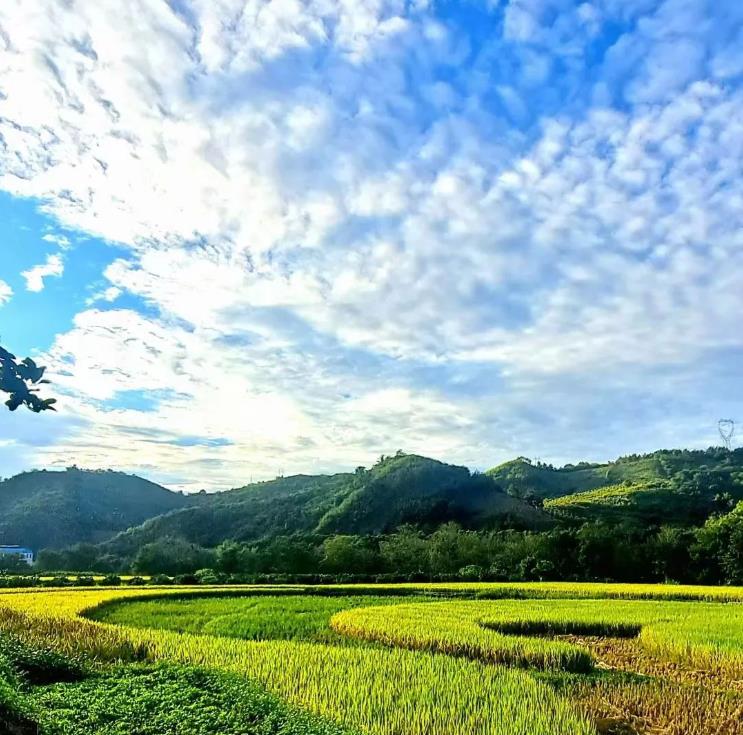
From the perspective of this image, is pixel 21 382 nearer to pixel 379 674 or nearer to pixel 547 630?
pixel 379 674

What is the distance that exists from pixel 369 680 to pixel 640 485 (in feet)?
329

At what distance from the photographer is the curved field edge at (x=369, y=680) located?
6.72 metres

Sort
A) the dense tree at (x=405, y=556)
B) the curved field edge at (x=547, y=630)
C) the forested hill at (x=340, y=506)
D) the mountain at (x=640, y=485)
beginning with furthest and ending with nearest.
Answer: the mountain at (x=640, y=485), the forested hill at (x=340, y=506), the dense tree at (x=405, y=556), the curved field edge at (x=547, y=630)

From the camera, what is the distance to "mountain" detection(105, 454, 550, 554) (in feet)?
239

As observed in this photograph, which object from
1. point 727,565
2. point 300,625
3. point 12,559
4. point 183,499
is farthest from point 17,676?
point 183,499

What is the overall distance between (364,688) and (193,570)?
133ft

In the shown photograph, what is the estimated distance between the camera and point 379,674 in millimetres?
8750

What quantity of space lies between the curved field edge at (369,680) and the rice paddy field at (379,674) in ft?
0.09

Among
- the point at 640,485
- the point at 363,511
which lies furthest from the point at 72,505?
the point at 640,485

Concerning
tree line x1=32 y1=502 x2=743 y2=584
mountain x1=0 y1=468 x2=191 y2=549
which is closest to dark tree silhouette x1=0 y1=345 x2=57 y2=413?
tree line x1=32 y1=502 x2=743 y2=584

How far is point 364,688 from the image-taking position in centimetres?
786

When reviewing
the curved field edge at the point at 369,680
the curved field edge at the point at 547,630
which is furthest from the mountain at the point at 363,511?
the curved field edge at the point at 369,680

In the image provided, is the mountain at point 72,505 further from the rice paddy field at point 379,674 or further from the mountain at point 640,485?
the rice paddy field at point 379,674

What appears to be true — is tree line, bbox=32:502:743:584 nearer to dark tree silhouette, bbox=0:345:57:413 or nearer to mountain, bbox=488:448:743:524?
mountain, bbox=488:448:743:524
